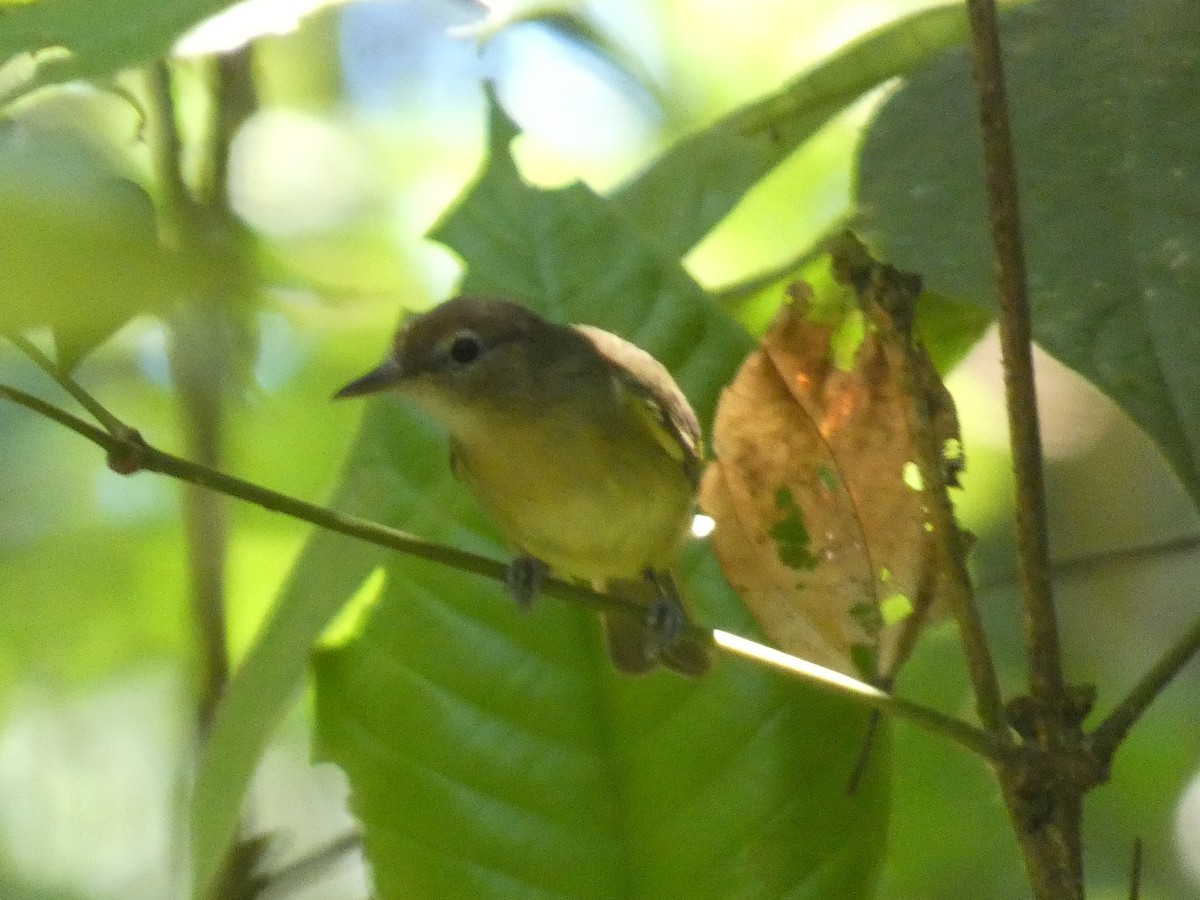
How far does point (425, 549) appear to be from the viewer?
80 cm

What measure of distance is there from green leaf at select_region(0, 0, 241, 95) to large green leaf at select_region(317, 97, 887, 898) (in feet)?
1.39

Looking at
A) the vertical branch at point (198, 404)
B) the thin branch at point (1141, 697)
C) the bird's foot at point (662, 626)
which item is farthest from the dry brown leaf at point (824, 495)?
the vertical branch at point (198, 404)

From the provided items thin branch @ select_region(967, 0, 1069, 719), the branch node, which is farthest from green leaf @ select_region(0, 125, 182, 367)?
thin branch @ select_region(967, 0, 1069, 719)

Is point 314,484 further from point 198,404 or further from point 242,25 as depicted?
point 242,25

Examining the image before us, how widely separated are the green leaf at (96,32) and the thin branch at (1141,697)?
0.69 m

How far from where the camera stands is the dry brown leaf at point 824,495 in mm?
1001

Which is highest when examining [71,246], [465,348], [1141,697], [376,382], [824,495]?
[465,348]

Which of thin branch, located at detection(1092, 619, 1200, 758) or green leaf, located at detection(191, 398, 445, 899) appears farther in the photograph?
green leaf, located at detection(191, 398, 445, 899)

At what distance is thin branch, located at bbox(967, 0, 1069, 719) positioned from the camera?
782 millimetres

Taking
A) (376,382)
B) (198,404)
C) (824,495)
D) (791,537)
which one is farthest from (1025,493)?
(198,404)

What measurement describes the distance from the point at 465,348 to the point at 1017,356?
0.84m

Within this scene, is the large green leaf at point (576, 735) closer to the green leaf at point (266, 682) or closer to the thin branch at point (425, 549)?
the green leaf at point (266, 682)

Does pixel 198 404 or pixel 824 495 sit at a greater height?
pixel 198 404

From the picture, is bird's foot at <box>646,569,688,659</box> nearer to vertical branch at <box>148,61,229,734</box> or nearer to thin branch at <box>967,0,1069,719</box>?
thin branch at <box>967,0,1069,719</box>
